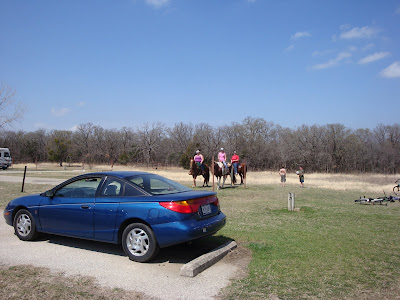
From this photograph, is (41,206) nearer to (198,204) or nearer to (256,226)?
(198,204)

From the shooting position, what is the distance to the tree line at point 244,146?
6359 centimetres

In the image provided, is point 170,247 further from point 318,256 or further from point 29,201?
point 29,201

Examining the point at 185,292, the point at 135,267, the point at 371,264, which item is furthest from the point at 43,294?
the point at 371,264

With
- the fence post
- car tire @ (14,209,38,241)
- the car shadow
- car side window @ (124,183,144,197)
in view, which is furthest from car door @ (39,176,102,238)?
the fence post

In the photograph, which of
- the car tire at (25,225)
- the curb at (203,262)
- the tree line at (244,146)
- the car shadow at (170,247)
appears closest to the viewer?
the curb at (203,262)

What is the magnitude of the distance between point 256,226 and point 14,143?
291ft

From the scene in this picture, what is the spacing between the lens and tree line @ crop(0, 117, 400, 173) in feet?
209

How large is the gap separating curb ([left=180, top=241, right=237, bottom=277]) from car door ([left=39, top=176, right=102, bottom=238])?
6.77 ft

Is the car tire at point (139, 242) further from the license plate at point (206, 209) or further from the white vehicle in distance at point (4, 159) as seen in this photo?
the white vehicle in distance at point (4, 159)

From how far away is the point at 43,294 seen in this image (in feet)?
13.9

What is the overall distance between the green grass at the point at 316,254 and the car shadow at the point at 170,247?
2.39 feet

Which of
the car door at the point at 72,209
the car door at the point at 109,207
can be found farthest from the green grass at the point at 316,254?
the car door at the point at 72,209

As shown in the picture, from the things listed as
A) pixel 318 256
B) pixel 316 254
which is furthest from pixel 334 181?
pixel 318 256

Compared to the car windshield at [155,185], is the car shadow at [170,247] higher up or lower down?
lower down
